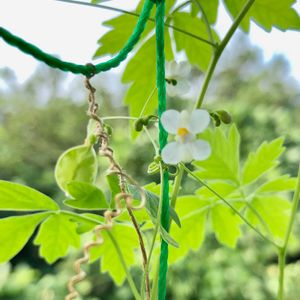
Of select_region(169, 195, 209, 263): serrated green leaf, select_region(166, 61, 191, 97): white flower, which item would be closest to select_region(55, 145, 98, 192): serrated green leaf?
select_region(166, 61, 191, 97): white flower

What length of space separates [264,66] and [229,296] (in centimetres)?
361

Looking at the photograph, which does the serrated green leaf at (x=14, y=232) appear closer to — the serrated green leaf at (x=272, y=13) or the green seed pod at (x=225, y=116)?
the green seed pod at (x=225, y=116)

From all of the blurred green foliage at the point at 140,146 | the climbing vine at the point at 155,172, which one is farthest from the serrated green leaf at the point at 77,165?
the blurred green foliage at the point at 140,146

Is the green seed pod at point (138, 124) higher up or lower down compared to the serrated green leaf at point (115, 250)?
higher up

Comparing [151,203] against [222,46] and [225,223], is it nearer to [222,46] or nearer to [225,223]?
[222,46]

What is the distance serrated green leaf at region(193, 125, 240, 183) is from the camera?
0.46 m

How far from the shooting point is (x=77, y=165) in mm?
243

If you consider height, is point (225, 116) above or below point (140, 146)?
below

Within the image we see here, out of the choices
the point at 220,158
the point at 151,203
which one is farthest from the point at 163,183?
the point at 220,158

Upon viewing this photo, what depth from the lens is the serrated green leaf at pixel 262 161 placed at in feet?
1.61

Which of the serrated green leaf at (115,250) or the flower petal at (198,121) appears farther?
the serrated green leaf at (115,250)

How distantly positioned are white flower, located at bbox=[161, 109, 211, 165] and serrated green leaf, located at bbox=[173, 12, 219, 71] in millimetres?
215

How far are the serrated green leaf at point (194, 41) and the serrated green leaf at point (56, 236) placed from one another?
21cm

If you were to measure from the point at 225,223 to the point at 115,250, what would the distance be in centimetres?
15
